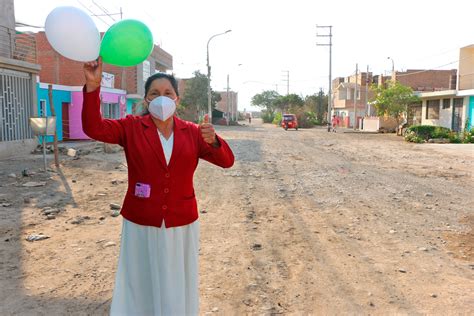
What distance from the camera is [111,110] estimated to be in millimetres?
27234

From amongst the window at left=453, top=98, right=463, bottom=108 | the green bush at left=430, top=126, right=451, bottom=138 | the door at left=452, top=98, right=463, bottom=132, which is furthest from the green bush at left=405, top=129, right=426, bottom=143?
the window at left=453, top=98, right=463, bottom=108

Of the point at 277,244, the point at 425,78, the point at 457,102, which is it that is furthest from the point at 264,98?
the point at 277,244

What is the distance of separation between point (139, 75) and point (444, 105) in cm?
2194

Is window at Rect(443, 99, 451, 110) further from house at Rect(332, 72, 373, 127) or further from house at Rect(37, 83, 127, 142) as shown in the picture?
house at Rect(37, 83, 127, 142)

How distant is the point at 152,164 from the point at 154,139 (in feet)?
0.48

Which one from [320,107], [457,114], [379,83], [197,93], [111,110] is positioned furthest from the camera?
[320,107]

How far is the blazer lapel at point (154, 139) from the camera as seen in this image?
244 cm

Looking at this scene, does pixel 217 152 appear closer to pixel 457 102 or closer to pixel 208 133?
pixel 208 133

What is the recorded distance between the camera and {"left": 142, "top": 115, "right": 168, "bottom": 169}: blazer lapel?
2.44 meters

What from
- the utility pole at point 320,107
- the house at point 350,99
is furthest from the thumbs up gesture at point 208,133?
the utility pole at point 320,107

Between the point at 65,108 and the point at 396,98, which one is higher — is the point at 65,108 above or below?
below

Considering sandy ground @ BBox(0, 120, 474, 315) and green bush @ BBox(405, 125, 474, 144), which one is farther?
green bush @ BBox(405, 125, 474, 144)

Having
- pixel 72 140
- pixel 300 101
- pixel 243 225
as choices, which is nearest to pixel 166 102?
pixel 243 225

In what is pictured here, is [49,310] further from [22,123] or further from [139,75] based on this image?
[139,75]
